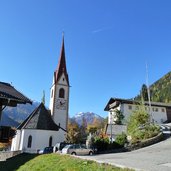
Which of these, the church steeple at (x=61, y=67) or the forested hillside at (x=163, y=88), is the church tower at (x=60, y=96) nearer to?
the church steeple at (x=61, y=67)

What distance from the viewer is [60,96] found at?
56375mm

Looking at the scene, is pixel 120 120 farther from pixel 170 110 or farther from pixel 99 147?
pixel 99 147

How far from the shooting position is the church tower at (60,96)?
53938 millimetres

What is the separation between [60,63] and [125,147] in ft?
116

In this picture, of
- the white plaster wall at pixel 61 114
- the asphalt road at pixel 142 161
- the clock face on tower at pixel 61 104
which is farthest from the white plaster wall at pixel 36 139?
the asphalt road at pixel 142 161

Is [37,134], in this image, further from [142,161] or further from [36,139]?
[142,161]

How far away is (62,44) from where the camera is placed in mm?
63906

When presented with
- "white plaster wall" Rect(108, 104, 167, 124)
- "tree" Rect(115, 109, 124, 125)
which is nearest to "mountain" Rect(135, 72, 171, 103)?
"white plaster wall" Rect(108, 104, 167, 124)

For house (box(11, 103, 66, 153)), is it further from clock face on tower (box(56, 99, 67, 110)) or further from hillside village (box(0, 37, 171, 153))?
clock face on tower (box(56, 99, 67, 110))

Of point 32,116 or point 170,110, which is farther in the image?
point 170,110

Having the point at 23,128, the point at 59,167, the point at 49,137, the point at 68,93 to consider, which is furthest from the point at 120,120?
the point at 59,167

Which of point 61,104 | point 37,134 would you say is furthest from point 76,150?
point 61,104

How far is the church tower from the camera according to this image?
53.9 m

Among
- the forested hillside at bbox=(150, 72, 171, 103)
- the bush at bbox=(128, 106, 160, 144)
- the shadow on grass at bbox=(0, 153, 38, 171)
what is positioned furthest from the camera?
the forested hillside at bbox=(150, 72, 171, 103)
